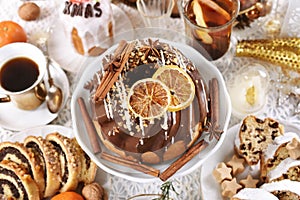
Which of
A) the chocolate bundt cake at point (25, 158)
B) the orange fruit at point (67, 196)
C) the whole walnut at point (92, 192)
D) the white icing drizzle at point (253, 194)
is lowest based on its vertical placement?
the whole walnut at point (92, 192)

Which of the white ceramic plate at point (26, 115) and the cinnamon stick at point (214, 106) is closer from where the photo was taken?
the cinnamon stick at point (214, 106)

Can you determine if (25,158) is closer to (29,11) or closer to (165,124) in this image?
(165,124)

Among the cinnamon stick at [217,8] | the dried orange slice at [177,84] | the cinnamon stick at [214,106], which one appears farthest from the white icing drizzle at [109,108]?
the cinnamon stick at [217,8]

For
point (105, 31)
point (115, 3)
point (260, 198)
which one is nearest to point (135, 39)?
point (105, 31)

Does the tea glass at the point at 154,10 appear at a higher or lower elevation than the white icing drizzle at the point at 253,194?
higher

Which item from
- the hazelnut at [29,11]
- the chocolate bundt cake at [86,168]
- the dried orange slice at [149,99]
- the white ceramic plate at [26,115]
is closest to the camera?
the dried orange slice at [149,99]

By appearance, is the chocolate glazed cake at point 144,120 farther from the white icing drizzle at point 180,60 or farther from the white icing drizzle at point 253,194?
the white icing drizzle at point 253,194

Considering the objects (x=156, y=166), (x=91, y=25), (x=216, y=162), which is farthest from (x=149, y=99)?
(x=91, y=25)
